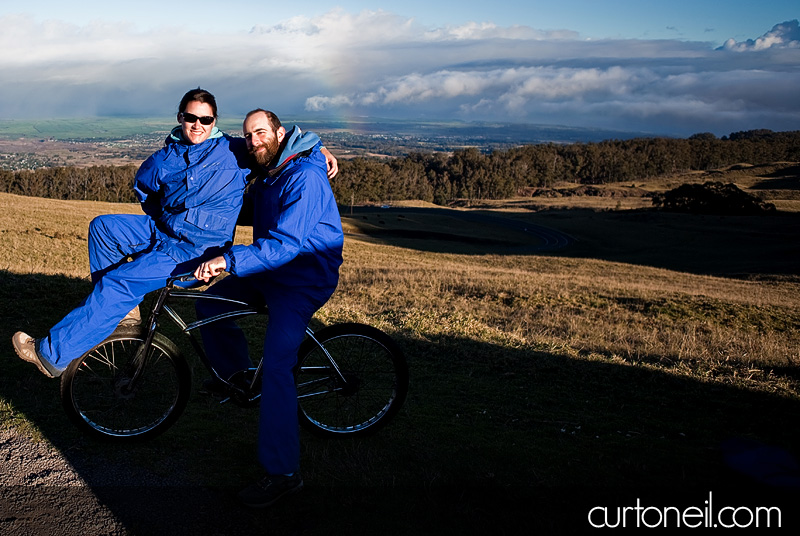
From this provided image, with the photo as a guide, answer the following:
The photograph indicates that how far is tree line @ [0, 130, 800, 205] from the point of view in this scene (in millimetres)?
97000

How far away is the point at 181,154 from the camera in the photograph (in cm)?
455

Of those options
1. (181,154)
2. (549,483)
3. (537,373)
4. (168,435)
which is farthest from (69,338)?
(537,373)

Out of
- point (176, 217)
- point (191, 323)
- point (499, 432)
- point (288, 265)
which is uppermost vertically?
point (176, 217)

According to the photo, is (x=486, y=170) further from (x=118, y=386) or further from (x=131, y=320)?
(x=118, y=386)

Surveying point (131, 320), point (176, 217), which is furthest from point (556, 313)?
point (176, 217)

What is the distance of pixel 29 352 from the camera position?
4.03 m

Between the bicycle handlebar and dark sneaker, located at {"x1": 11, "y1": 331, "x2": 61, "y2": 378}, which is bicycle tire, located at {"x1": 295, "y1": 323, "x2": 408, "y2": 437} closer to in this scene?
the bicycle handlebar

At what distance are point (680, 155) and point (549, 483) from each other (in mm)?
170277

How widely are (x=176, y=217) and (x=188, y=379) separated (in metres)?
1.17

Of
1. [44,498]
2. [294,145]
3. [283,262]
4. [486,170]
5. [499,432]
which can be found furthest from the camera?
[486,170]

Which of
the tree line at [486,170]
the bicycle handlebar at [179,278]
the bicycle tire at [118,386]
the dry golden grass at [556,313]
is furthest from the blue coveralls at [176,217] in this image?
the tree line at [486,170]

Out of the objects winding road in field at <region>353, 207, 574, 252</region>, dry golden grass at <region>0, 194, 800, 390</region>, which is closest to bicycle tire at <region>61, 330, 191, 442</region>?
dry golden grass at <region>0, 194, 800, 390</region>

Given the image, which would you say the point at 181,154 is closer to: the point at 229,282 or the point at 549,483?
the point at 229,282

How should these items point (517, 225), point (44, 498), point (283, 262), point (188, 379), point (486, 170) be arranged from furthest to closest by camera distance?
point (486, 170), point (517, 225), point (188, 379), point (283, 262), point (44, 498)
